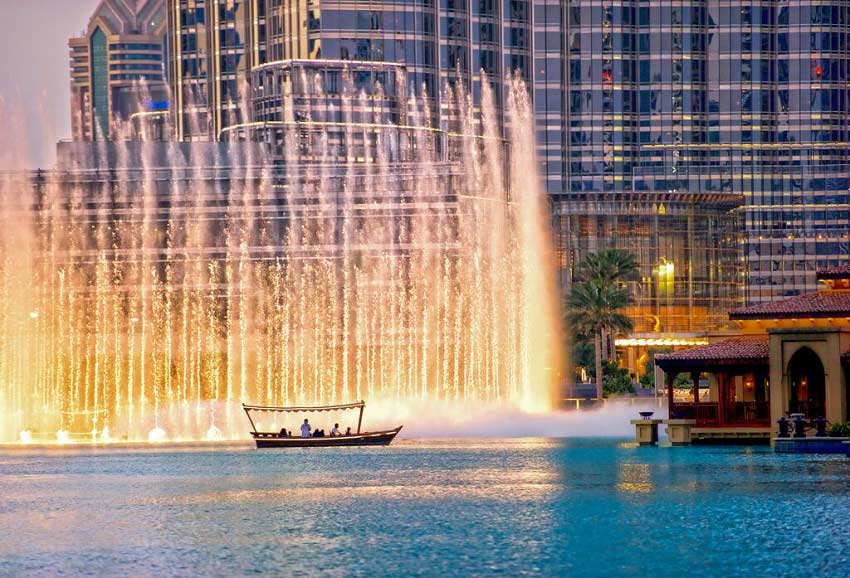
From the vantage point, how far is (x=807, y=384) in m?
85.1

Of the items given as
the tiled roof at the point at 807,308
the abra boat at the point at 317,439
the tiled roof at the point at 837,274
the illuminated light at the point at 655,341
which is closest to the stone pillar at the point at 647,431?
the tiled roof at the point at 807,308

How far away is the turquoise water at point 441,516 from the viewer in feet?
145

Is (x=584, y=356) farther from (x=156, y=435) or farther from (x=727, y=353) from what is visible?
(x=727, y=353)

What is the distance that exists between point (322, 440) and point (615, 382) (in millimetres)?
49626

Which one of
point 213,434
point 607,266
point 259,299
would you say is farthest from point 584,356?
point 213,434

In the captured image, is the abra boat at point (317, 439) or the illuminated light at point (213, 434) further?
the illuminated light at point (213, 434)

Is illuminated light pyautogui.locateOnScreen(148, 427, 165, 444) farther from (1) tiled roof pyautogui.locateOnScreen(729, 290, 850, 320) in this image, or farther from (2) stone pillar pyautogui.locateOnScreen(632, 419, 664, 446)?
(1) tiled roof pyautogui.locateOnScreen(729, 290, 850, 320)

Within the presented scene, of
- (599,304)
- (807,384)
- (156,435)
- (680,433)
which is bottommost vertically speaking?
(156,435)

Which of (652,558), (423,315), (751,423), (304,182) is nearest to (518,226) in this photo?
(423,315)

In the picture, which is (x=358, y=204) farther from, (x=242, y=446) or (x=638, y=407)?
(x=242, y=446)

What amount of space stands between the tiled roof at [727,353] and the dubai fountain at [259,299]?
2912 centimetres

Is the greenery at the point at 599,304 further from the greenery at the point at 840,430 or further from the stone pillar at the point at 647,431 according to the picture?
the greenery at the point at 840,430

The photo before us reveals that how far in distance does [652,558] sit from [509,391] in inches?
3046

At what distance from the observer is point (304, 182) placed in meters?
152
